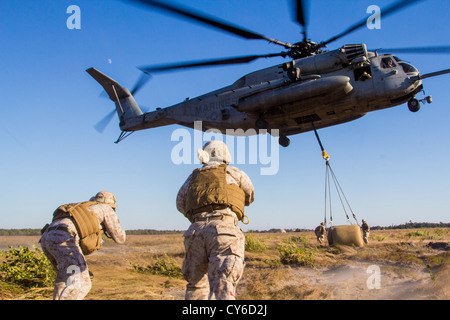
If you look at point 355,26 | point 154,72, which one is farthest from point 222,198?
point 355,26

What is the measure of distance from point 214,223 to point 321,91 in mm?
7301

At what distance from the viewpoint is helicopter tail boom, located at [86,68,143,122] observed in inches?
634

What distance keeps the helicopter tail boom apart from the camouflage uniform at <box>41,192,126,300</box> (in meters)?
12.0

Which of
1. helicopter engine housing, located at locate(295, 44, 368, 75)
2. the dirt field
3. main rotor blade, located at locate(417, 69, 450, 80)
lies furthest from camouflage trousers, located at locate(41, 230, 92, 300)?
main rotor blade, located at locate(417, 69, 450, 80)

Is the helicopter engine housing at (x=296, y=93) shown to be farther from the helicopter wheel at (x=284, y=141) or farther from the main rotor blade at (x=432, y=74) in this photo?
the main rotor blade at (x=432, y=74)

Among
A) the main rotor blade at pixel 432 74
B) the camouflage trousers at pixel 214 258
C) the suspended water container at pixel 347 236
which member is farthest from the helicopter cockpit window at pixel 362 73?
the camouflage trousers at pixel 214 258

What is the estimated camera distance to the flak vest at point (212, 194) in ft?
11.8

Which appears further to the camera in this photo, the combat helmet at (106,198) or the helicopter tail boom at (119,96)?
the helicopter tail boom at (119,96)

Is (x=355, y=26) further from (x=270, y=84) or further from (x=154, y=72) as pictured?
(x=154, y=72)

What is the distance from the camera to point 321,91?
966cm

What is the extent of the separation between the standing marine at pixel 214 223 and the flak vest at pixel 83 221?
1.24 metres

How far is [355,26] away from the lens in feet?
28.3

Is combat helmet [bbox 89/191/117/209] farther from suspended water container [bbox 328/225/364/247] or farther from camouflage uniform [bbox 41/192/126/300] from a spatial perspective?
suspended water container [bbox 328/225/364/247]

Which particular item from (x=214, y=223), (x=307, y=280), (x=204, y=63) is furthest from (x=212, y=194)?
(x=204, y=63)
